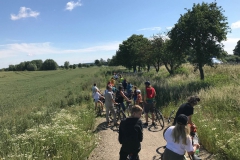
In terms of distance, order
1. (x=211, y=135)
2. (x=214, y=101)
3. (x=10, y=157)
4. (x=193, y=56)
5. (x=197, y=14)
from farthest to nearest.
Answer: (x=193, y=56)
(x=197, y=14)
(x=214, y=101)
(x=211, y=135)
(x=10, y=157)

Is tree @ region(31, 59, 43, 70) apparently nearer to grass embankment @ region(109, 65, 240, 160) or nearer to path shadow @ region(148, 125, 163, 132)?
grass embankment @ region(109, 65, 240, 160)

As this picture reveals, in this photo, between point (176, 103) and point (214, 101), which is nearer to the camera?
point (214, 101)

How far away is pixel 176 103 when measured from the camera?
12.6 metres

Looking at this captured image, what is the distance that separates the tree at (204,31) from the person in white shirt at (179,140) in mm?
14169

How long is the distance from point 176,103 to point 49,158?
860 centimetres

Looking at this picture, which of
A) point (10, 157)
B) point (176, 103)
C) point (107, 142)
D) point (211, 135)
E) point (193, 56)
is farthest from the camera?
point (193, 56)

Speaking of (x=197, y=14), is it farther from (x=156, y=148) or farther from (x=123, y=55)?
(x=123, y=55)

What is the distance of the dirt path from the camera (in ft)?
22.7

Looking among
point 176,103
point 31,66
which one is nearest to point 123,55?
point 176,103

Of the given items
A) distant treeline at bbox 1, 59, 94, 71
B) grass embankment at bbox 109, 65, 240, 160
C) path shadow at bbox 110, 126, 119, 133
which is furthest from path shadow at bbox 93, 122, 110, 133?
distant treeline at bbox 1, 59, 94, 71

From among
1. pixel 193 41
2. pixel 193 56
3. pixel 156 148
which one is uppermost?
pixel 193 41

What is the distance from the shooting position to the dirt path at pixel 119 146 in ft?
22.7

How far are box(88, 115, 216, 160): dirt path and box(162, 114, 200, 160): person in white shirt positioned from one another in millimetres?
3160

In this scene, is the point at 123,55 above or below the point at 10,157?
above
